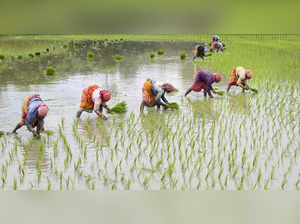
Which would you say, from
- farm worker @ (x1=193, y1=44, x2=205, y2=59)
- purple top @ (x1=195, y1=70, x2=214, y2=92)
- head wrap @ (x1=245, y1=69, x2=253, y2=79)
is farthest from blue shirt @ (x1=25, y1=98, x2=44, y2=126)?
farm worker @ (x1=193, y1=44, x2=205, y2=59)

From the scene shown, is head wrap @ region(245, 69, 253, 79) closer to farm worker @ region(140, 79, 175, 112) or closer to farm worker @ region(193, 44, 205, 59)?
farm worker @ region(140, 79, 175, 112)

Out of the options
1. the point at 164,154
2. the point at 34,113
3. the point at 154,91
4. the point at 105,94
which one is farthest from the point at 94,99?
the point at 164,154

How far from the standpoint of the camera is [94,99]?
732 centimetres

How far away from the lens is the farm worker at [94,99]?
728 cm

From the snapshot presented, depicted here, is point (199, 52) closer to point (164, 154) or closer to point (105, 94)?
point (105, 94)

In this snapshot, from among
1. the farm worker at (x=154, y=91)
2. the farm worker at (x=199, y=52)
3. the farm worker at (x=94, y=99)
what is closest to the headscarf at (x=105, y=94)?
the farm worker at (x=94, y=99)

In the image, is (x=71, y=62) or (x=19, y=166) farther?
(x=71, y=62)

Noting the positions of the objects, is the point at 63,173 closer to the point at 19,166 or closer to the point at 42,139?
the point at 19,166

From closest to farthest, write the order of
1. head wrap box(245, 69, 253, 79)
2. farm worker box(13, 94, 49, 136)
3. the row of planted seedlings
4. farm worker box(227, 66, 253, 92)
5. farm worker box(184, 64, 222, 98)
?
the row of planted seedlings < farm worker box(13, 94, 49, 136) < farm worker box(184, 64, 222, 98) < head wrap box(245, 69, 253, 79) < farm worker box(227, 66, 253, 92)

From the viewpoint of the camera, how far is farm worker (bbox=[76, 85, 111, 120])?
728 centimetres

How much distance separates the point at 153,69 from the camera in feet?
53.1

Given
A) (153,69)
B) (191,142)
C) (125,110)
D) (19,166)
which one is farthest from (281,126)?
(153,69)

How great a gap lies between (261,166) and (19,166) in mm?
2889

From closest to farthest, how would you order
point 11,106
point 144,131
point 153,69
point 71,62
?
point 144,131 < point 11,106 < point 153,69 < point 71,62
